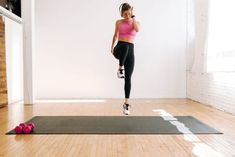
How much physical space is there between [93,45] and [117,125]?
3.63m

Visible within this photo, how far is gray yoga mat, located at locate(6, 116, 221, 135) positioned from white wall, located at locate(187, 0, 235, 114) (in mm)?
893

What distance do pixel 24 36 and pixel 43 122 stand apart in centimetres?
252

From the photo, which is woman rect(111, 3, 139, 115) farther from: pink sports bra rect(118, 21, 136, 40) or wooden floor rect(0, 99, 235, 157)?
wooden floor rect(0, 99, 235, 157)

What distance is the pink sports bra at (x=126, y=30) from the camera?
421cm

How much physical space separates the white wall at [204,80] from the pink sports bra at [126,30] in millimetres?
1528

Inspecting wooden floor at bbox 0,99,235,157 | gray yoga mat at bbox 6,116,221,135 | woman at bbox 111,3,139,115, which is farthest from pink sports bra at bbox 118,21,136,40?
wooden floor at bbox 0,99,235,157

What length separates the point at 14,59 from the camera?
19.3 feet

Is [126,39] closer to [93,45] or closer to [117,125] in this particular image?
[117,125]

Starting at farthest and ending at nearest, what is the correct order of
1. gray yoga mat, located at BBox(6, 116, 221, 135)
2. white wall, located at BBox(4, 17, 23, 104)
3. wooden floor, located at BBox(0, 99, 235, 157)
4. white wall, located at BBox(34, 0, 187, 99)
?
white wall, located at BBox(34, 0, 187, 99) < white wall, located at BBox(4, 17, 23, 104) < gray yoga mat, located at BBox(6, 116, 221, 135) < wooden floor, located at BBox(0, 99, 235, 157)

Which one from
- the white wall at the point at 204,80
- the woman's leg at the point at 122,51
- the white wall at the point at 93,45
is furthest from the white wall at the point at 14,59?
the white wall at the point at 204,80

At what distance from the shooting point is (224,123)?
369 cm

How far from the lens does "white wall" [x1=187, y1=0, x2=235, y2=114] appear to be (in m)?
4.62

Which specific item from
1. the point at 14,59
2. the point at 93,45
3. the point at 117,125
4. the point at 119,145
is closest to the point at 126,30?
the point at 117,125

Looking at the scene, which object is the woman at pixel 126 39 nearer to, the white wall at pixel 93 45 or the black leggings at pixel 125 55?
the black leggings at pixel 125 55
